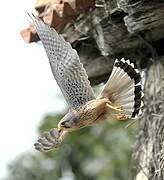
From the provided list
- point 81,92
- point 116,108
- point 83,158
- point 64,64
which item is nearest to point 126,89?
point 116,108

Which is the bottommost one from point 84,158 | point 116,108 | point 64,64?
point 84,158

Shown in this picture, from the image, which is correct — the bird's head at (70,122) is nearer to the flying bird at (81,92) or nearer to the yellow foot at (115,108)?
the flying bird at (81,92)

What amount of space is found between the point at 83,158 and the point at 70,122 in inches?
291

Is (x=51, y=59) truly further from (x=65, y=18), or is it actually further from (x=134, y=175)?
(x=134, y=175)

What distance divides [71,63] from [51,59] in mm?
107

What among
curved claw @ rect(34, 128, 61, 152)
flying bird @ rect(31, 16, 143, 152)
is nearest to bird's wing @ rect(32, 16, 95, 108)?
flying bird @ rect(31, 16, 143, 152)

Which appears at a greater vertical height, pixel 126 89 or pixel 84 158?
pixel 126 89

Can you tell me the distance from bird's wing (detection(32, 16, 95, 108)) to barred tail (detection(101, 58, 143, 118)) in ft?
0.64

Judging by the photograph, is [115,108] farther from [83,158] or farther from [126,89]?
[83,158]

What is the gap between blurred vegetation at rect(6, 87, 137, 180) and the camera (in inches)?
415

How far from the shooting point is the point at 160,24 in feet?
14.1

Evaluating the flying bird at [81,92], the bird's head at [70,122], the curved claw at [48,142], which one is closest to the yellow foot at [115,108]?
the flying bird at [81,92]

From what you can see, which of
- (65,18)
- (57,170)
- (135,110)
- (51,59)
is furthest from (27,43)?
(57,170)

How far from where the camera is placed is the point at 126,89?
155 inches
